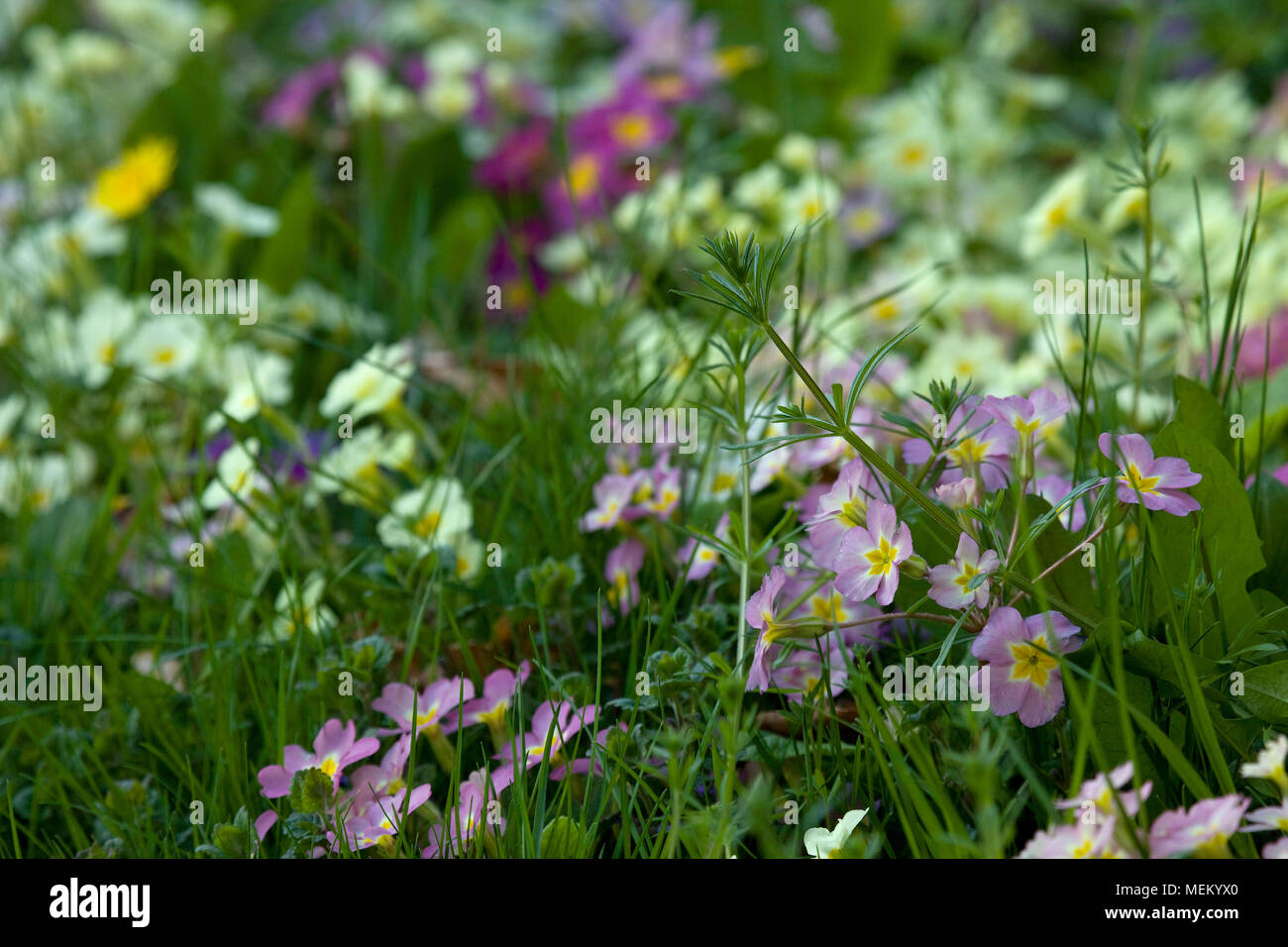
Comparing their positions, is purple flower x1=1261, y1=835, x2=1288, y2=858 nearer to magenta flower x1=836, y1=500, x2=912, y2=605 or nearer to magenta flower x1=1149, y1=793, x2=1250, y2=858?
magenta flower x1=1149, y1=793, x2=1250, y2=858

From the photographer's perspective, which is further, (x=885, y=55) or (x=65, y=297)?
(x=885, y=55)

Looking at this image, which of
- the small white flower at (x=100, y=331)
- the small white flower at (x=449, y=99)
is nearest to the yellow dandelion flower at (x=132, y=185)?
the small white flower at (x=100, y=331)

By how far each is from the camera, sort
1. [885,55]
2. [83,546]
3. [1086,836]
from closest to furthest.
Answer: [1086,836] < [83,546] < [885,55]

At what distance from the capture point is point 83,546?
Answer: 1.34 meters

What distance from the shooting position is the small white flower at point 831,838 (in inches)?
27.9

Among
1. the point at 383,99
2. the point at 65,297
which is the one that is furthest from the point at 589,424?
the point at 383,99

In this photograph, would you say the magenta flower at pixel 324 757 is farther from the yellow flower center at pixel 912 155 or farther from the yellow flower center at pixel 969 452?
the yellow flower center at pixel 912 155

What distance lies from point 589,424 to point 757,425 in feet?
Result: 0.58

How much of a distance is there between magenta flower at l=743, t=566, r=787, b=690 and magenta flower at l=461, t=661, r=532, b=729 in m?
0.19

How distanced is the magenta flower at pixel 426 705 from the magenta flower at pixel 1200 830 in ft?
1.56

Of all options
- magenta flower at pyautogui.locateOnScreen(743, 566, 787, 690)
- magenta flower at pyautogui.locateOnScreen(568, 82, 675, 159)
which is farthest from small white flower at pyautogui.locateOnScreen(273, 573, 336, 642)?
magenta flower at pyautogui.locateOnScreen(568, 82, 675, 159)

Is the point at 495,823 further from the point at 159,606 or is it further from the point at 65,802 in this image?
the point at 159,606

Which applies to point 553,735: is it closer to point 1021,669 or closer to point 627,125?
point 1021,669

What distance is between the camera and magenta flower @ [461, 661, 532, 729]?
0.89 metres
